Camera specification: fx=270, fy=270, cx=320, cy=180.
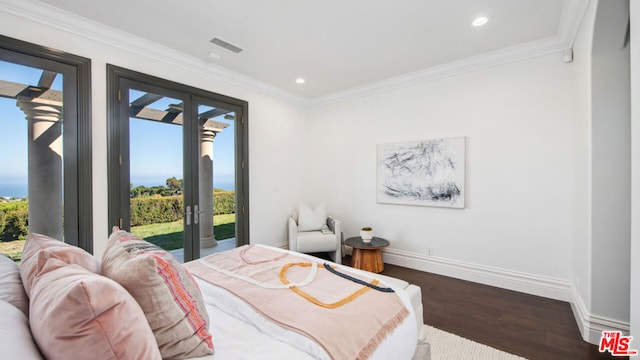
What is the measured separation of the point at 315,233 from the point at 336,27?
8.89 feet

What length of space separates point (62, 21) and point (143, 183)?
1.56 meters

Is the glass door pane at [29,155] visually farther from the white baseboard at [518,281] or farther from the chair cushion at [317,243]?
the white baseboard at [518,281]

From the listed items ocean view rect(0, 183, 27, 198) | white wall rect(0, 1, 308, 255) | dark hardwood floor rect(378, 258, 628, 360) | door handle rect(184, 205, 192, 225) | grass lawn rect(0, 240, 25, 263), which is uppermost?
white wall rect(0, 1, 308, 255)

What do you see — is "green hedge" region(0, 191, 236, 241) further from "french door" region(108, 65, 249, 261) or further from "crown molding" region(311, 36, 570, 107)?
"crown molding" region(311, 36, 570, 107)

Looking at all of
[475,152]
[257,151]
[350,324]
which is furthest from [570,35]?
[257,151]

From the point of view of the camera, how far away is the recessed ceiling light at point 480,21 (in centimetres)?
249

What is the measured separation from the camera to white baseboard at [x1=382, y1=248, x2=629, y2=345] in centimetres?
212

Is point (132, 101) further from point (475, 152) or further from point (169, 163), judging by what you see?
point (475, 152)

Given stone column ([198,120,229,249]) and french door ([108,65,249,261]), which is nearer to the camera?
french door ([108,65,249,261])

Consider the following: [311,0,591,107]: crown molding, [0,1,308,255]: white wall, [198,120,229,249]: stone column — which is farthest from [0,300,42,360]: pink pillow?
[311,0,591,107]: crown molding

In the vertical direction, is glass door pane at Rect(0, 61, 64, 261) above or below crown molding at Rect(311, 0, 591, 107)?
below

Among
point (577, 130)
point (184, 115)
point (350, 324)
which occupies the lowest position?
point (350, 324)

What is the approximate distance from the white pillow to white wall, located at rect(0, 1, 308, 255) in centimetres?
36

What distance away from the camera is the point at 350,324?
48.5 inches
